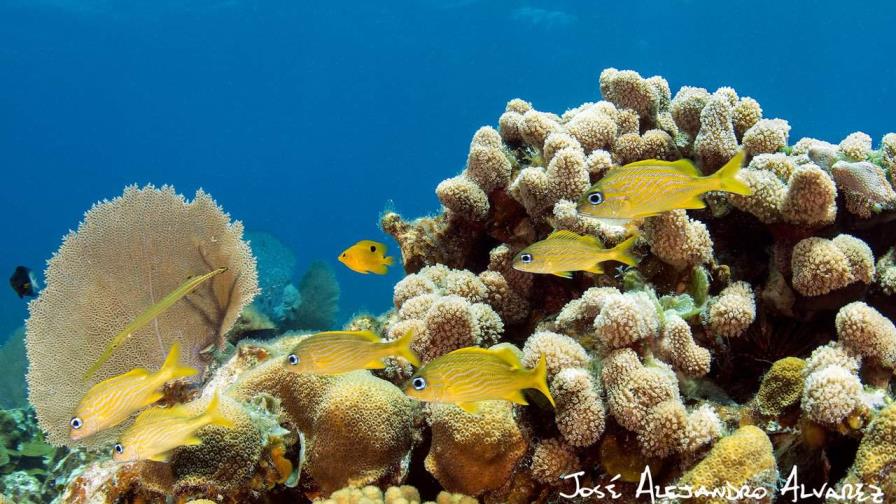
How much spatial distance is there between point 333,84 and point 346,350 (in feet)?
333

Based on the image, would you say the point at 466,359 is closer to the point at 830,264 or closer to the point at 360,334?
the point at 360,334

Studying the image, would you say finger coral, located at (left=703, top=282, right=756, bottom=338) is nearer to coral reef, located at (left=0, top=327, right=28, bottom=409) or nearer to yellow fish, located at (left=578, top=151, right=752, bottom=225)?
yellow fish, located at (left=578, top=151, right=752, bottom=225)

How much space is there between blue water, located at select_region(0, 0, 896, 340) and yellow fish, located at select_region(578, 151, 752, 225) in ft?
187

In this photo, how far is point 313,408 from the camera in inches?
135

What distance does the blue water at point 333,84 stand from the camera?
7175 centimetres

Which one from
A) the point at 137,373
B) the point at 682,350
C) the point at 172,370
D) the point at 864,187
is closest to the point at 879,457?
the point at 682,350

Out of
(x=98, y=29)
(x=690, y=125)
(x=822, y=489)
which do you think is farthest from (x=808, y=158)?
(x=98, y=29)

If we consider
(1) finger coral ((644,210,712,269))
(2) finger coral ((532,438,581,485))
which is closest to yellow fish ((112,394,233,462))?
(2) finger coral ((532,438,581,485))

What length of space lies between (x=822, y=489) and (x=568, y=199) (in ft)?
6.44

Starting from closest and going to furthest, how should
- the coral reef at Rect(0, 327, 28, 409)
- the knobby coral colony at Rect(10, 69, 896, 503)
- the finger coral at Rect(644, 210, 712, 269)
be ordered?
the knobby coral colony at Rect(10, 69, 896, 503), the finger coral at Rect(644, 210, 712, 269), the coral reef at Rect(0, 327, 28, 409)

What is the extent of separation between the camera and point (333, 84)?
97562 millimetres

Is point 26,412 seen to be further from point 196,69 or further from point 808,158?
point 196,69

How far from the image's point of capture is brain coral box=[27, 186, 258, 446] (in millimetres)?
4766
